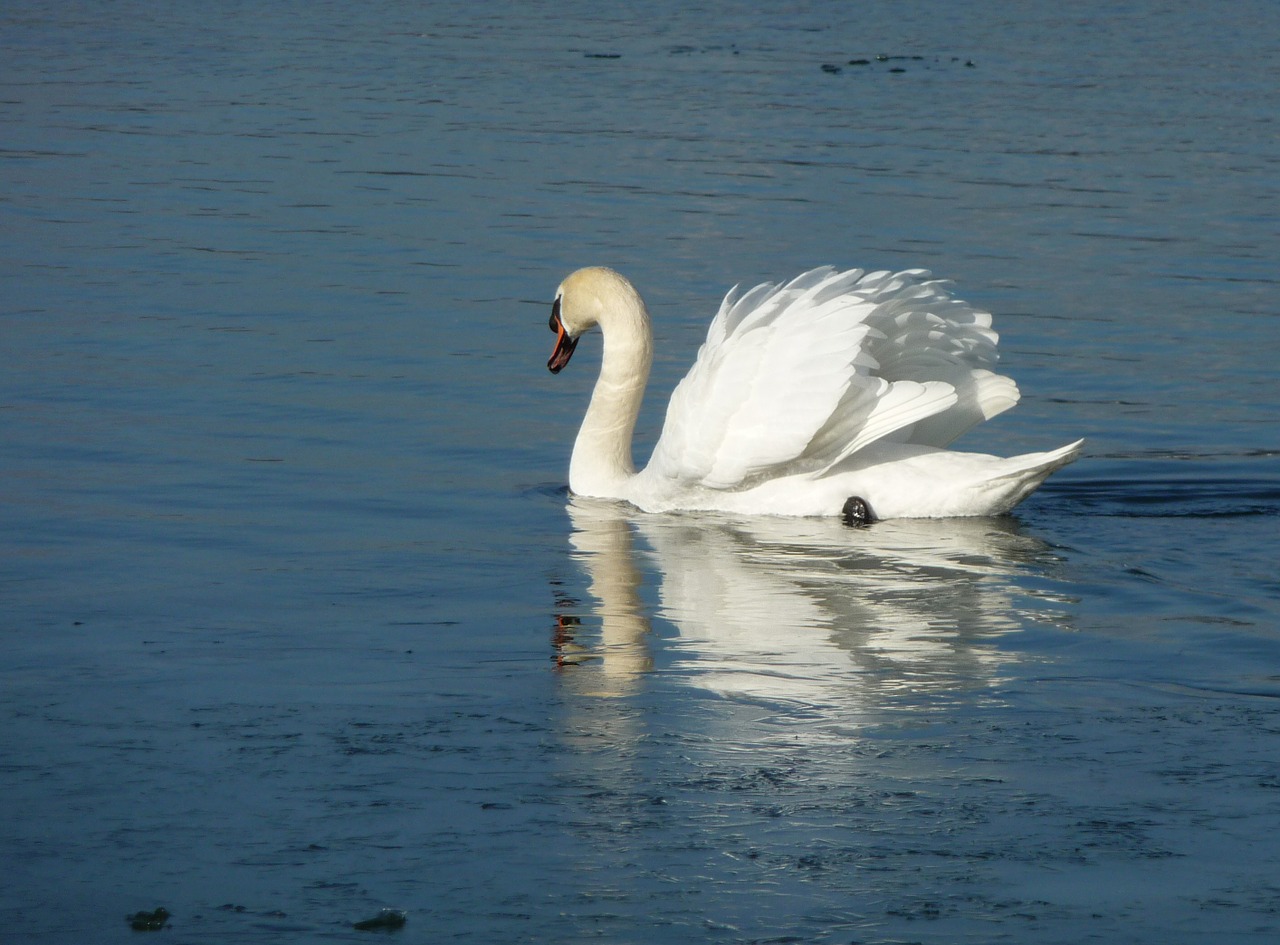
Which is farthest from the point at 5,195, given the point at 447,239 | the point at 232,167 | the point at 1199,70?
the point at 1199,70

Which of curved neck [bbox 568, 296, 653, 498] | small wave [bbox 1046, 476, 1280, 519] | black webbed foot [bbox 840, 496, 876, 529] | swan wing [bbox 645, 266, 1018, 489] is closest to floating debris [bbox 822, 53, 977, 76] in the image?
curved neck [bbox 568, 296, 653, 498]

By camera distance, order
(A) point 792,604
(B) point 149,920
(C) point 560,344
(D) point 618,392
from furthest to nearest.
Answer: (C) point 560,344 < (D) point 618,392 < (A) point 792,604 < (B) point 149,920

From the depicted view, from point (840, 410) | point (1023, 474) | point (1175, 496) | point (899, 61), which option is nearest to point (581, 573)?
point (840, 410)

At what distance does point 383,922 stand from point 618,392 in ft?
18.8

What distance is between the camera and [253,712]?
596cm

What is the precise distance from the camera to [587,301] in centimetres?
1016

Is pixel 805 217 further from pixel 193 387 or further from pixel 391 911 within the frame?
pixel 391 911

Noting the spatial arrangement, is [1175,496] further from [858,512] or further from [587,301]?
[587,301]

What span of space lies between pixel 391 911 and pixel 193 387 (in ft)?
22.5

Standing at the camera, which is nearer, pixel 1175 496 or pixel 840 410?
pixel 840 410

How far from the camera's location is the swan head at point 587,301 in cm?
1005

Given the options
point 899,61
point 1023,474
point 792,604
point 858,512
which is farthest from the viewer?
point 899,61

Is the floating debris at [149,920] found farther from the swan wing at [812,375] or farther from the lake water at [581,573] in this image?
the swan wing at [812,375]

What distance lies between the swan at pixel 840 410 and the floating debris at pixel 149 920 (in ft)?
15.0
